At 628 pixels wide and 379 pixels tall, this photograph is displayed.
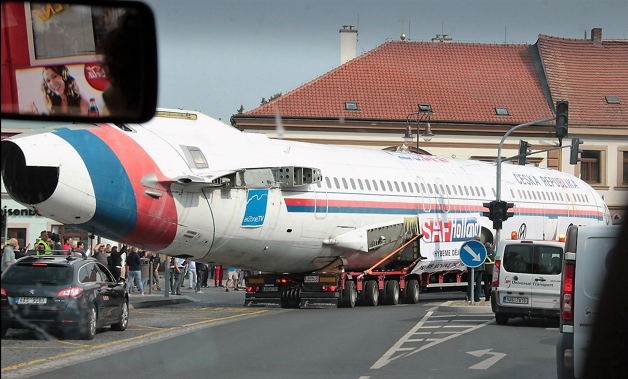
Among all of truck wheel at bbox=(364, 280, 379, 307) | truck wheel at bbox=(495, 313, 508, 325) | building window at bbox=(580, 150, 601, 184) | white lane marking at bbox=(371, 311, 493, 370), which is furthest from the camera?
building window at bbox=(580, 150, 601, 184)

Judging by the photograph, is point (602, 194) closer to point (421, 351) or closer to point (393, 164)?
point (393, 164)

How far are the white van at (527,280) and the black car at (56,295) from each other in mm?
7805

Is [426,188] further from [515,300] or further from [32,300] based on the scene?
[32,300]

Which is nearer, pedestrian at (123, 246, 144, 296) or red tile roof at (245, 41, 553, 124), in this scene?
pedestrian at (123, 246, 144, 296)

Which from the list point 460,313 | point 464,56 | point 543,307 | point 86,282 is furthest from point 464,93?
point 86,282

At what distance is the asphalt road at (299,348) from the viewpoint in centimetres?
1273

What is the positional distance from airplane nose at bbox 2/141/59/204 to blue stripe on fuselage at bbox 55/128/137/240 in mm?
712

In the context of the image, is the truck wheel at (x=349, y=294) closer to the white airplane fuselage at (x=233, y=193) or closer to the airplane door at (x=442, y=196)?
the white airplane fuselage at (x=233, y=193)

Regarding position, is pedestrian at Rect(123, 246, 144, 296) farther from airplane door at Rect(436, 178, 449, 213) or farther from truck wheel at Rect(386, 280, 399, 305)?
airplane door at Rect(436, 178, 449, 213)

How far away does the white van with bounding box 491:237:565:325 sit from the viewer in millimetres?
20078

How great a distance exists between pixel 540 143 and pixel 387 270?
91.9 feet

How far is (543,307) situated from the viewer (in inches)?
789

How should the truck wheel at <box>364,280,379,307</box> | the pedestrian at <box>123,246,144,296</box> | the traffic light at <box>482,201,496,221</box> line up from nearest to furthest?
the truck wheel at <box>364,280,379,307</box> → the traffic light at <box>482,201,496,221</box> → the pedestrian at <box>123,246,144,296</box>

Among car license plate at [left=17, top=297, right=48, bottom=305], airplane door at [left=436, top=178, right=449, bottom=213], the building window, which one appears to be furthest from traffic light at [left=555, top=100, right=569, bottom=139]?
the building window
